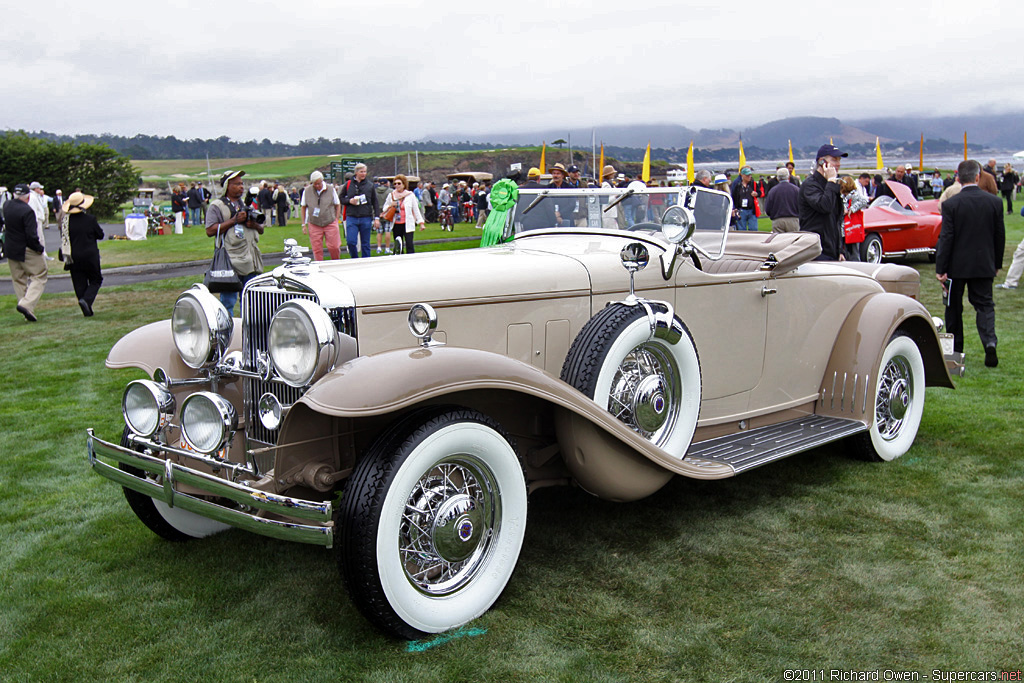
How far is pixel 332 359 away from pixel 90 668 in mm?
1354

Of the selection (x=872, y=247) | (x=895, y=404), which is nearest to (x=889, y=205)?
(x=872, y=247)

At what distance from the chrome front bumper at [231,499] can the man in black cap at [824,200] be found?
6.60m

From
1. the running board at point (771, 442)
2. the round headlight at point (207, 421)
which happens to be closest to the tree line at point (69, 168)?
the round headlight at point (207, 421)

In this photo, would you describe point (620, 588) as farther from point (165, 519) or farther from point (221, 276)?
point (221, 276)

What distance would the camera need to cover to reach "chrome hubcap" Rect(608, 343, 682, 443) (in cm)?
381

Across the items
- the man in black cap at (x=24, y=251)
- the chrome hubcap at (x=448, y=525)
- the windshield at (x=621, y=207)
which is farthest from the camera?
the man in black cap at (x=24, y=251)

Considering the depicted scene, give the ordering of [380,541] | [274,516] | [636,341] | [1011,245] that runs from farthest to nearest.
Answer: [1011,245] < [636,341] < [274,516] < [380,541]

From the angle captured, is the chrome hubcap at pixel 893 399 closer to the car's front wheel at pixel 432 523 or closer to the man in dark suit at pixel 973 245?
the man in dark suit at pixel 973 245

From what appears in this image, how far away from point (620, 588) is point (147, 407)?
2.15 m

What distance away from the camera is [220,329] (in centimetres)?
368

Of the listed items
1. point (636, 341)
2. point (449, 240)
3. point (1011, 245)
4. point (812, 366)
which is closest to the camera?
point (636, 341)

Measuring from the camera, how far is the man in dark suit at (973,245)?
7160 mm

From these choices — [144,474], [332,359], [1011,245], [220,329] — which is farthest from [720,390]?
[1011,245]

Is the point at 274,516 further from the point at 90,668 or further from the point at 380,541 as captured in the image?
the point at 90,668
